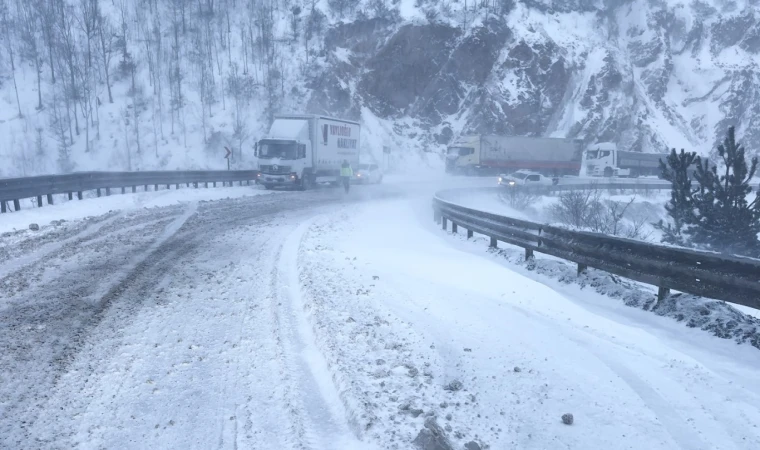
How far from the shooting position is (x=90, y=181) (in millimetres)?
19547

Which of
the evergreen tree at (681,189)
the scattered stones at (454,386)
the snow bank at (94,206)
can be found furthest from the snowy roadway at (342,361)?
the evergreen tree at (681,189)

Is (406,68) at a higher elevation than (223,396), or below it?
higher

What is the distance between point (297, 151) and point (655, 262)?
2154 centimetres

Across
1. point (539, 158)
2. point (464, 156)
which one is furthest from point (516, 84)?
point (464, 156)

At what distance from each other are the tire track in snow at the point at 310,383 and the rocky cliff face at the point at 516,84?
173 feet

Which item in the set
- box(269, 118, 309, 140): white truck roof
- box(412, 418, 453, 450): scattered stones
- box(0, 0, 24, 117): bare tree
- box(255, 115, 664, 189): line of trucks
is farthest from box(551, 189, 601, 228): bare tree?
box(0, 0, 24, 117): bare tree

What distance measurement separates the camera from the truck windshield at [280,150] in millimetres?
26219

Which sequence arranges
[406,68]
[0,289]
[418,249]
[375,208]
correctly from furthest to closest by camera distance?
[406,68]
[375,208]
[418,249]
[0,289]

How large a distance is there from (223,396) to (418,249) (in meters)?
7.04

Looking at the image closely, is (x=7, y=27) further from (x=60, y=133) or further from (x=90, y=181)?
(x=90, y=181)

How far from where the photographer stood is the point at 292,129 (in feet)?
87.2

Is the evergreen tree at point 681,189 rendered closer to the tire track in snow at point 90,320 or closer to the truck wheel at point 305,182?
the tire track in snow at point 90,320

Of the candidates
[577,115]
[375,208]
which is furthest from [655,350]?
[577,115]

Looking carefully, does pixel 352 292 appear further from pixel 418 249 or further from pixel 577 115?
pixel 577 115
